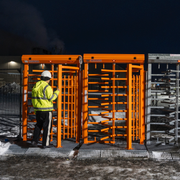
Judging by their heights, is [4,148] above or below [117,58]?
below

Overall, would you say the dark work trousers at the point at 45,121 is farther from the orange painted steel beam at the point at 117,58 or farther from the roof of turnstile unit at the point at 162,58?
the roof of turnstile unit at the point at 162,58

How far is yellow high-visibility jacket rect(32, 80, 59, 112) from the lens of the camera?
17.5ft

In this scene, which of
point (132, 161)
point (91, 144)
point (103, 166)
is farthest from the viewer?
point (91, 144)

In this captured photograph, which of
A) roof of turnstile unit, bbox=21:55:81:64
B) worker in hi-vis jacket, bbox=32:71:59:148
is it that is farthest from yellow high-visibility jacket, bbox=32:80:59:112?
roof of turnstile unit, bbox=21:55:81:64

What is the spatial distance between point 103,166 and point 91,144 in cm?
153

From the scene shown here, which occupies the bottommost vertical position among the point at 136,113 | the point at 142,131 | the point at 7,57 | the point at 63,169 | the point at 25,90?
the point at 63,169

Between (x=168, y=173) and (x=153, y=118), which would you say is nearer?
(x=168, y=173)

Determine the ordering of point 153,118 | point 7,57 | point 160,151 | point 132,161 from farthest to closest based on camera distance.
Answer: point 7,57
point 153,118
point 160,151
point 132,161

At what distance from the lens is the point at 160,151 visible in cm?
534

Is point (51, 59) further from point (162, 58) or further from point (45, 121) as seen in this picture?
point (162, 58)

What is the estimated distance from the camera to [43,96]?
5.35 m

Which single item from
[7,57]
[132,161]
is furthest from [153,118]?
[7,57]

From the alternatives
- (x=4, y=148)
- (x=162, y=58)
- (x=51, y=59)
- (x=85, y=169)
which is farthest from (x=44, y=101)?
(x=162, y=58)

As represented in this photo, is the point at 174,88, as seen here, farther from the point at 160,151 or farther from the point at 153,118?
the point at 153,118
